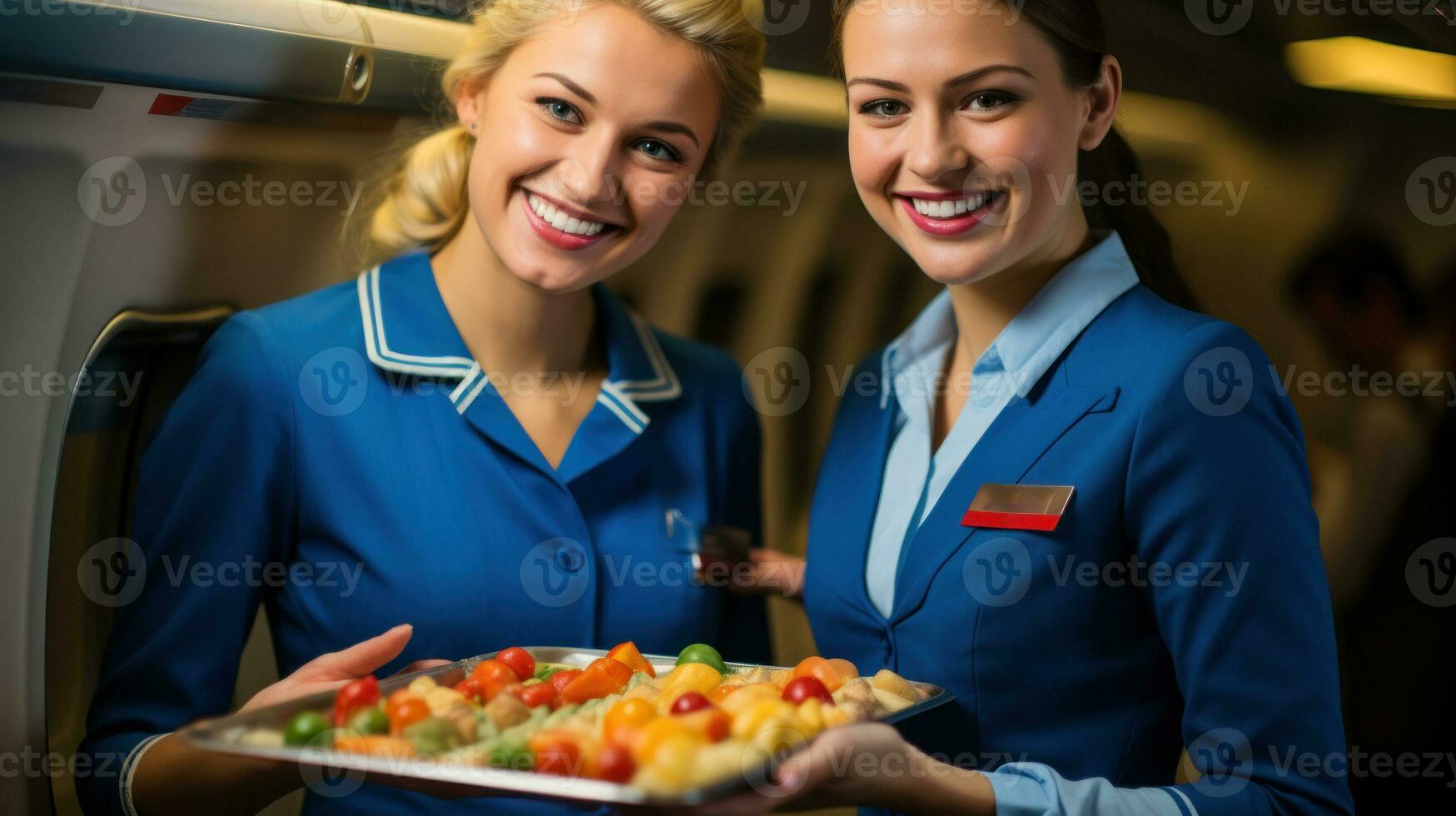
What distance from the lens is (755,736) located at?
1053 mm

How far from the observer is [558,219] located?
58.4 inches

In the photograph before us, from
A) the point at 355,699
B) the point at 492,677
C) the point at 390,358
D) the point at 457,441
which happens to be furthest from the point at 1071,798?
the point at 390,358

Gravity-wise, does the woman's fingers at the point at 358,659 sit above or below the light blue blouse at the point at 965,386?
below

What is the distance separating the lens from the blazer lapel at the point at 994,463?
1.33 meters

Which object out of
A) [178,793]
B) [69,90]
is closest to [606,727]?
[178,793]

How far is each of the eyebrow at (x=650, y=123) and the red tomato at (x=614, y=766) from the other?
0.80m

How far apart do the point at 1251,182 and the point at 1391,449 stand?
427mm

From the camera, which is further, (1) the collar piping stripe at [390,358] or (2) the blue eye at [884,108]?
(1) the collar piping stripe at [390,358]

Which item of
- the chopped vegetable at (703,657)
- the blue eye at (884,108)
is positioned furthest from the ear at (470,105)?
the chopped vegetable at (703,657)

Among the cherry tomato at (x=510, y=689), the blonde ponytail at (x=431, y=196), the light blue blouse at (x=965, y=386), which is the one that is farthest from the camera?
the blonde ponytail at (x=431, y=196)

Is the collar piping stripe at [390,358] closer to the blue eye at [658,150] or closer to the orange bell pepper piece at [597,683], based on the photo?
the blue eye at [658,150]

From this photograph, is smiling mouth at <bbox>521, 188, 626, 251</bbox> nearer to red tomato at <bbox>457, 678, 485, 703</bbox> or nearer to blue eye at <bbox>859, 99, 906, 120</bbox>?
blue eye at <bbox>859, 99, 906, 120</bbox>

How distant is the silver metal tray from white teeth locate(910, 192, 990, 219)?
1.76 ft

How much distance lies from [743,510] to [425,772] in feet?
2.97
